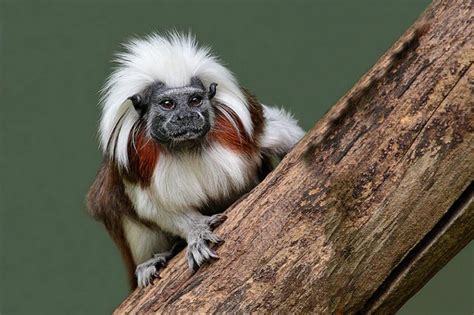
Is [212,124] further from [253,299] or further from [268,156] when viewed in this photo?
[253,299]

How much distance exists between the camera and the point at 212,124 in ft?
13.7

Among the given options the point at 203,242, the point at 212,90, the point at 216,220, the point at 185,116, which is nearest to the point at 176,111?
the point at 185,116

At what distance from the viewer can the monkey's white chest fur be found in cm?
414

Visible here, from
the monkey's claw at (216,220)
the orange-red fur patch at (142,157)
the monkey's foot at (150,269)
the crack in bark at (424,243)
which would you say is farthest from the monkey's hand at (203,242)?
the crack in bark at (424,243)

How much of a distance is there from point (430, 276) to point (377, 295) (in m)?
0.28

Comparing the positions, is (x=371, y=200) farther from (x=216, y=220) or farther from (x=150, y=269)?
(x=150, y=269)

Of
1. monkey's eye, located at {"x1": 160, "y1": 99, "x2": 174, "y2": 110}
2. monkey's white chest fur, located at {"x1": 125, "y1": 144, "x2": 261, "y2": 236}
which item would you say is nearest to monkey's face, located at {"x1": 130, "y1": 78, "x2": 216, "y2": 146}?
monkey's eye, located at {"x1": 160, "y1": 99, "x2": 174, "y2": 110}

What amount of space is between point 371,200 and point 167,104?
1.34 metres

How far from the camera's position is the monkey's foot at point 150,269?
13.6 ft

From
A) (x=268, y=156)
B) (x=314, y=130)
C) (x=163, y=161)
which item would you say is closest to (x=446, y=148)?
(x=314, y=130)

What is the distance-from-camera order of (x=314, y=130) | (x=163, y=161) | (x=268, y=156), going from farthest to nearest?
(x=268, y=156) → (x=163, y=161) → (x=314, y=130)

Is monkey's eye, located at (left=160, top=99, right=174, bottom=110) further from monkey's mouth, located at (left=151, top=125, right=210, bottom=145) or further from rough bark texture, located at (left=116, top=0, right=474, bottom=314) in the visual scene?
rough bark texture, located at (left=116, top=0, right=474, bottom=314)

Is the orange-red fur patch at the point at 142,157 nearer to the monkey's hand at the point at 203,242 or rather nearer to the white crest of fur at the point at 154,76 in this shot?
the white crest of fur at the point at 154,76

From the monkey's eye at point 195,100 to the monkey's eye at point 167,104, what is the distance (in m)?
0.11
